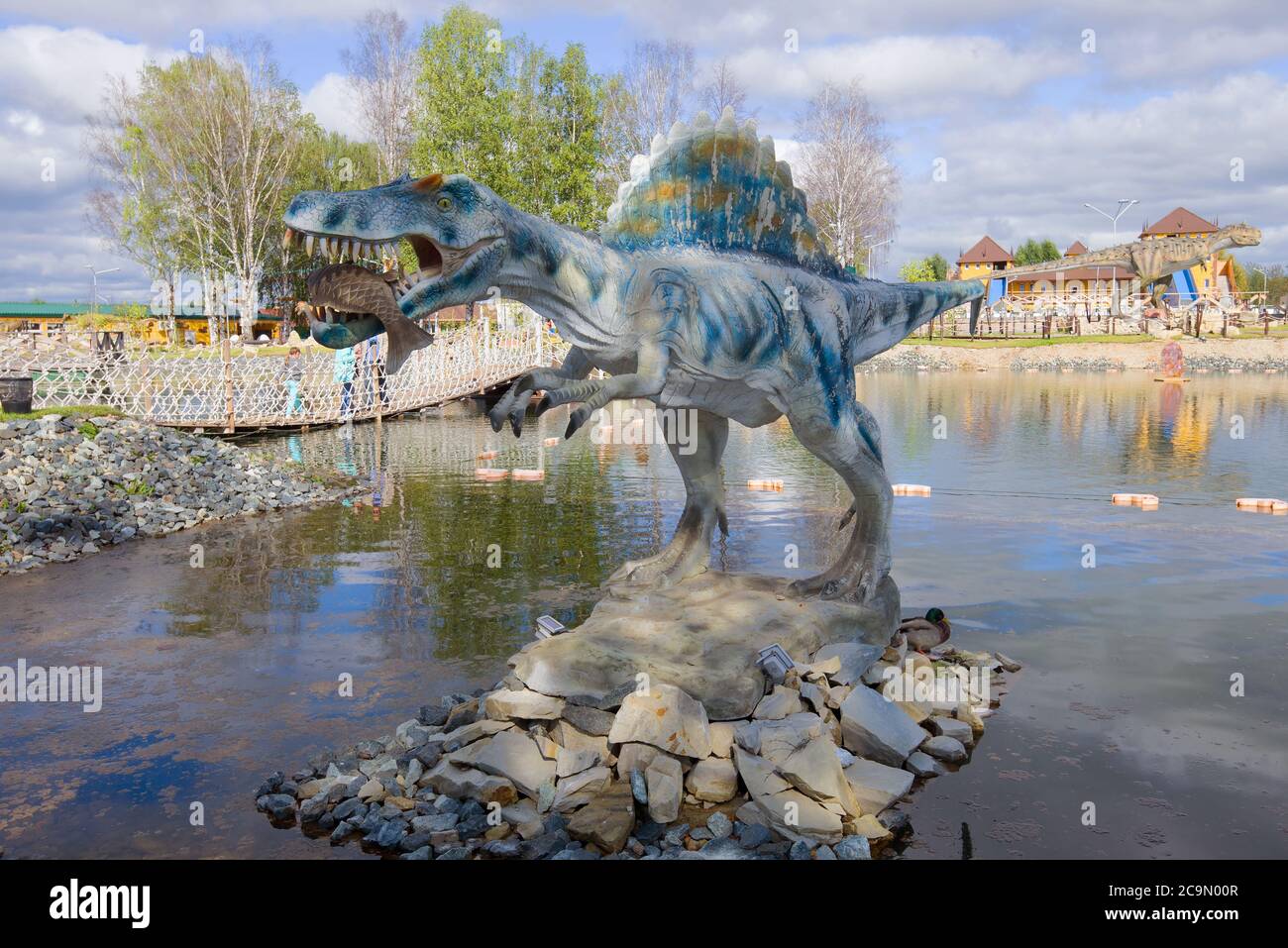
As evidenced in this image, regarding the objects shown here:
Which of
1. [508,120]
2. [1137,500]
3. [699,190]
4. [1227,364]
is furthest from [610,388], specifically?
[1227,364]

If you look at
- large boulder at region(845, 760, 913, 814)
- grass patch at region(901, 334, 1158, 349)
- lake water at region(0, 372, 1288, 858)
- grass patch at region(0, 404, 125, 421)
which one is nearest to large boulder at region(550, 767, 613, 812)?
lake water at region(0, 372, 1288, 858)

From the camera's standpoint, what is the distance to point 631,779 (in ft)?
15.0

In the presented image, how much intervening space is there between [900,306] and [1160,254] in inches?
1801

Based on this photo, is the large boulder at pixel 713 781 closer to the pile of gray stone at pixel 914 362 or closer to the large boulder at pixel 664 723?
the large boulder at pixel 664 723

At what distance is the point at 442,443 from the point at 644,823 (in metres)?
14.3

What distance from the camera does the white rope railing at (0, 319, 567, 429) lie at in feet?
52.3

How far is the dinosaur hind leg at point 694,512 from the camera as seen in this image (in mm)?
6348

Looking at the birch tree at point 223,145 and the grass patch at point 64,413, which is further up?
the birch tree at point 223,145

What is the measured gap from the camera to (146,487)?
11.3 m

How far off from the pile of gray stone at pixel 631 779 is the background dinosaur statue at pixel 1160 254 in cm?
3822

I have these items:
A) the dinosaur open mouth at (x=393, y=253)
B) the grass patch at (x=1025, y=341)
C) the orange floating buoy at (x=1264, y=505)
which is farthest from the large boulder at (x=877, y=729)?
the grass patch at (x=1025, y=341)

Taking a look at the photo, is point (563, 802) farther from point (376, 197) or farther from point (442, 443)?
point (442, 443)

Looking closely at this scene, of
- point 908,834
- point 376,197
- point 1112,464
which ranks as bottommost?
point 908,834

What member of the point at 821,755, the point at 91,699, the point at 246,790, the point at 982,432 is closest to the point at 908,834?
the point at 821,755
